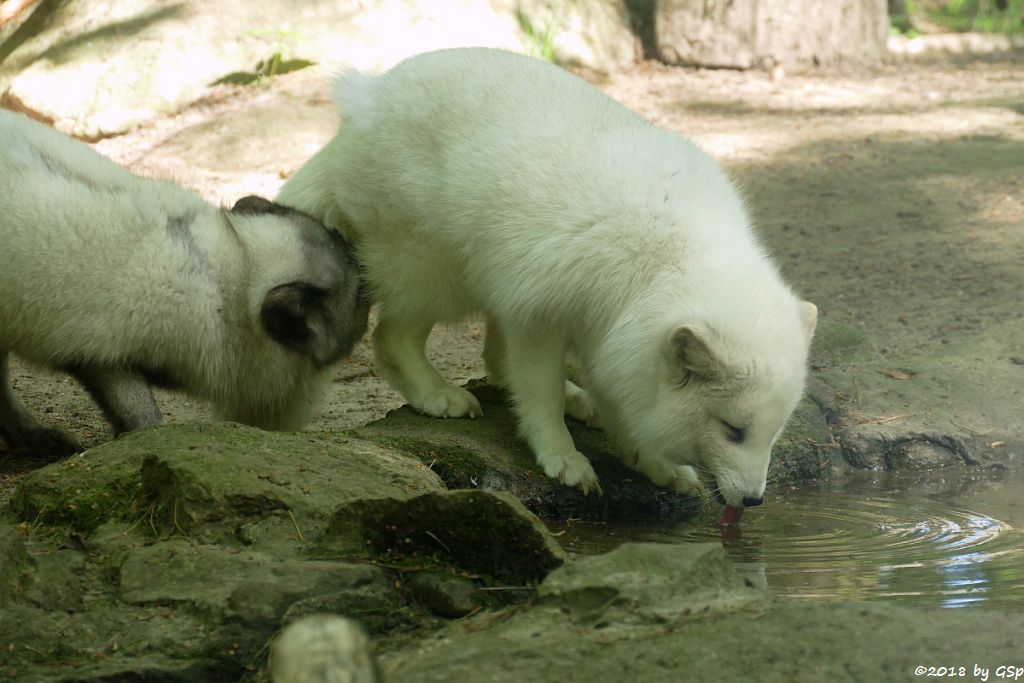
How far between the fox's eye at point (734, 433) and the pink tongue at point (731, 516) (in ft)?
1.06

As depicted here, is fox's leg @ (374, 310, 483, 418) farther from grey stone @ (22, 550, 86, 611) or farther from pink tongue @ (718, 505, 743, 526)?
grey stone @ (22, 550, 86, 611)

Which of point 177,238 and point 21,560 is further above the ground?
point 177,238

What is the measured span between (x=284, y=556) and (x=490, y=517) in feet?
1.97

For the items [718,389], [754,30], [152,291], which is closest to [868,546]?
[718,389]

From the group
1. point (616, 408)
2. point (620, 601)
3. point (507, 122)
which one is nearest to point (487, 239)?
point (507, 122)

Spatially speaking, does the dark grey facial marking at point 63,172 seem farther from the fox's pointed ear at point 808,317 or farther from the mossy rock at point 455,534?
the fox's pointed ear at point 808,317

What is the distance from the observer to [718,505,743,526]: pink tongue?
4.51m

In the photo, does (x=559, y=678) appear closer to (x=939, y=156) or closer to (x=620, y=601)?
(x=620, y=601)

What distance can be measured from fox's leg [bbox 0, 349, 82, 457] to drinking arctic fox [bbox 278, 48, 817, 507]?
60.3 inches

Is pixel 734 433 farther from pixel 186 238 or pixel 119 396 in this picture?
pixel 119 396

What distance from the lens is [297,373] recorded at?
5.20m

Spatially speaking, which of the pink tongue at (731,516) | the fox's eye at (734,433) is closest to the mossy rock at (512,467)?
the pink tongue at (731,516)

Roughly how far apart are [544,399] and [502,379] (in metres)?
0.74

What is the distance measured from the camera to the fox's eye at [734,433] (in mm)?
4273
